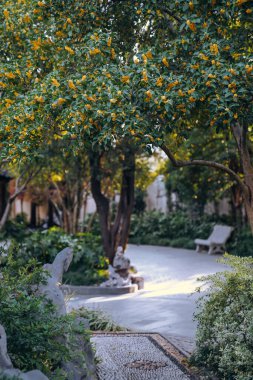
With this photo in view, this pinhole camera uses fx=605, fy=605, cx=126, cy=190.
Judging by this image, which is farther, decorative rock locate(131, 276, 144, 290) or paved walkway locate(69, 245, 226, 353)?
decorative rock locate(131, 276, 144, 290)

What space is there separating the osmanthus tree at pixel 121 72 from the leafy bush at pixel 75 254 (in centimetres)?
566

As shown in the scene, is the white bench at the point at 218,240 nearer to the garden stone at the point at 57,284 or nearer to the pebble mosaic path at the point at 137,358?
the pebble mosaic path at the point at 137,358

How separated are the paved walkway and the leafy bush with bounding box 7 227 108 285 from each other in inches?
43.4

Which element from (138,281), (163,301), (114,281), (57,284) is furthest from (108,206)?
(57,284)

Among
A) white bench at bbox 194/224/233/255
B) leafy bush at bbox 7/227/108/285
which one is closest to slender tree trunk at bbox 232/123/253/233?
leafy bush at bbox 7/227/108/285

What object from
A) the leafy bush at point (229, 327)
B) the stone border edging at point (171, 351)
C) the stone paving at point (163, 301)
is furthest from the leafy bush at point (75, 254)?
the leafy bush at point (229, 327)

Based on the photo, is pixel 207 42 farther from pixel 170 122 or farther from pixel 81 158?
pixel 81 158

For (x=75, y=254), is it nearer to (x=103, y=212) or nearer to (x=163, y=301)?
(x=103, y=212)

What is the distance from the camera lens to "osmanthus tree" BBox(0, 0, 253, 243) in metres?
6.75

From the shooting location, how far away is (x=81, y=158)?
17453 mm

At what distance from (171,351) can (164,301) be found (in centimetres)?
440

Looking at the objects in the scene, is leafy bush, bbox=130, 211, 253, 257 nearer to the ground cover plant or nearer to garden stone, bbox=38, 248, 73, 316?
garden stone, bbox=38, 248, 73, 316

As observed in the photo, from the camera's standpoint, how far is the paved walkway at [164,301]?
9555mm

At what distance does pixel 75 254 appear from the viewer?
1439 centimetres
